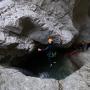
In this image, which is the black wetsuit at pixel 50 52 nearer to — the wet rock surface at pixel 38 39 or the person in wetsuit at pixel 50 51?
the person in wetsuit at pixel 50 51

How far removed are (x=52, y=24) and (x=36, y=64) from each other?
2.24 feet

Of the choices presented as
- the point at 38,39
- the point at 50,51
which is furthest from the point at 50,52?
the point at 38,39

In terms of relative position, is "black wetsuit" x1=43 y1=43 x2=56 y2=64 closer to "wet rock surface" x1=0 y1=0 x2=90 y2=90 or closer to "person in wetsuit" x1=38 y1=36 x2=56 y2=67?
"person in wetsuit" x1=38 y1=36 x2=56 y2=67

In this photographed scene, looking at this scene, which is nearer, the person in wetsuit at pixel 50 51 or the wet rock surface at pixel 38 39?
the wet rock surface at pixel 38 39

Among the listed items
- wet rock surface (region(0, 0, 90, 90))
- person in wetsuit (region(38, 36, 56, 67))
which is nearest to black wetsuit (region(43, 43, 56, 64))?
person in wetsuit (region(38, 36, 56, 67))

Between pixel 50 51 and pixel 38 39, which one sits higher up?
pixel 38 39

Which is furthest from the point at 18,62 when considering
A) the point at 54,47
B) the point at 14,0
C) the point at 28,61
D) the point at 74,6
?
the point at 74,6

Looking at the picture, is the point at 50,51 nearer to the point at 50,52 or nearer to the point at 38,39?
the point at 50,52

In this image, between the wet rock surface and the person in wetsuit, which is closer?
the wet rock surface

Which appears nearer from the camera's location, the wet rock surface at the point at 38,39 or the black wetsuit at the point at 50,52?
the wet rock surface at the point at 38,39

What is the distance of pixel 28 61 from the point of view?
356 cm

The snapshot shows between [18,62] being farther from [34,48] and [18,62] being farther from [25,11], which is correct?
[25,11]

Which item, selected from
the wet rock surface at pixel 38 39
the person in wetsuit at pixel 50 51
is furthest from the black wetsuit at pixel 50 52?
the wet rock surface at pixel 38 39

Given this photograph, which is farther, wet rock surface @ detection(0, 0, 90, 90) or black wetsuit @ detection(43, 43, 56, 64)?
black wetsuit @ detection(43, 43, 56, 64)
